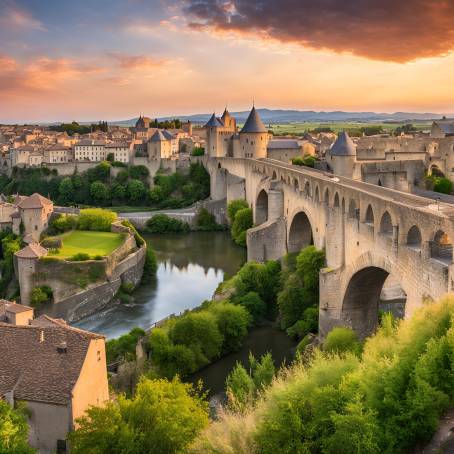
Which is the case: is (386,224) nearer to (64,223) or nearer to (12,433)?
(12,433)

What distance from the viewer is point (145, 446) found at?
10.1m

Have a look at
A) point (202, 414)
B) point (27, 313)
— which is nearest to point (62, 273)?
point (27, 313)

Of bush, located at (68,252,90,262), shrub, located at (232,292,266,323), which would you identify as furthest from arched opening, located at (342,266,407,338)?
bush, located at (68,252,90,262)

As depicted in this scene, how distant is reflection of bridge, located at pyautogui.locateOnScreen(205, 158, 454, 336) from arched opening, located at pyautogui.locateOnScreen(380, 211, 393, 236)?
28 mm

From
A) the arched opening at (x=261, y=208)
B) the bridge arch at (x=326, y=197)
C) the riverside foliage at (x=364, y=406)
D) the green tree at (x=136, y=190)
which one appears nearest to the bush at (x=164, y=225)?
the green tree at (x=136, y=190)

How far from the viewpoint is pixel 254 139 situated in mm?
49781

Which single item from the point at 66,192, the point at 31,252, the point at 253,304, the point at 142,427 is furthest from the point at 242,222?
the point at 142,427

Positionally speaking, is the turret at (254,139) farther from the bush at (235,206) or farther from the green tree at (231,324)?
the green tree at (231,324)

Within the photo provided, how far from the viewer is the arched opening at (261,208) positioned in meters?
37.5

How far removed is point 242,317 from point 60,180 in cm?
4210

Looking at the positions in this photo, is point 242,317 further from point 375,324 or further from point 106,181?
point 106,181

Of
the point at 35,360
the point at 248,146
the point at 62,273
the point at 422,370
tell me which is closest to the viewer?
the point at 422,370

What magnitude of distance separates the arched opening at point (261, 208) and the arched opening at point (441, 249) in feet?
75.8

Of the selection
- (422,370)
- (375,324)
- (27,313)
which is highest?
(422,370)
